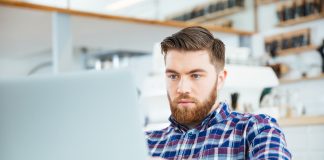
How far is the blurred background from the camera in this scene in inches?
100

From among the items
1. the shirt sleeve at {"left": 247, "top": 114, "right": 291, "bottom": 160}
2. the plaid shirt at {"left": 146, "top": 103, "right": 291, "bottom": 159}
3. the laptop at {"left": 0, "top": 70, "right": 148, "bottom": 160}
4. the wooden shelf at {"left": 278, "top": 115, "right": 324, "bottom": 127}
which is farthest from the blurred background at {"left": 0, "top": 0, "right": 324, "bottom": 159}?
the laptop at {"left": 0, "top": 70, "right": 148, "bottom": 160}

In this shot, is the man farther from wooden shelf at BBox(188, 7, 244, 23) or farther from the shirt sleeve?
wooden shelf at BBox(188, 7, 244, 23)

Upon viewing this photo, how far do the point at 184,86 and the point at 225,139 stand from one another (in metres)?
0.18

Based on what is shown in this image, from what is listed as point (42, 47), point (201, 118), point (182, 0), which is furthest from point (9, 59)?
point (201, 118)

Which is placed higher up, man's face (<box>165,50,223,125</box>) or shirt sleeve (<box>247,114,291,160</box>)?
man's face (<box>165,50,223,125</box>)

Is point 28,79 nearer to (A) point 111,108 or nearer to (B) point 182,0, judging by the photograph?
(A) point 111,108

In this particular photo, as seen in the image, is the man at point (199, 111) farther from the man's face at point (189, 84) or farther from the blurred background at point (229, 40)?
the blurred background at point (229, 40)

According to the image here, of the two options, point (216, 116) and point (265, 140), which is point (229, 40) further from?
point (265, 140)

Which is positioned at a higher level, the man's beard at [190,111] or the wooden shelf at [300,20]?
the wooden shelf at [300,20]

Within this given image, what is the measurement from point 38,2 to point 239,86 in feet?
6.02

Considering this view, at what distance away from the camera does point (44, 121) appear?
64 cm

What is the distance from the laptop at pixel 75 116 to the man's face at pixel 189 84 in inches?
24.9

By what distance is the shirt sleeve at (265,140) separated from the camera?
1055mm

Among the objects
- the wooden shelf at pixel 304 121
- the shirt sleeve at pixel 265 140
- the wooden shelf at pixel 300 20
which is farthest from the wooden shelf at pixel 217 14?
the shirt sleeve at pixel 265 140
